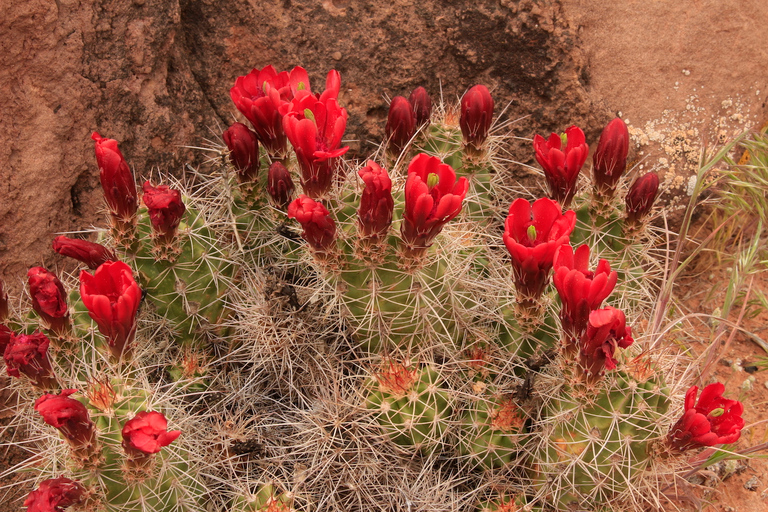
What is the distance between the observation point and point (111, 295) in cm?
203

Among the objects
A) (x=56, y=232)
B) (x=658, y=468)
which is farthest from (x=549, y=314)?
(x=56, y=232)

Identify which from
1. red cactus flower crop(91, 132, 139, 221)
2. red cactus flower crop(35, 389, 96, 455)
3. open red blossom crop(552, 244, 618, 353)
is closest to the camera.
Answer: red cactus flower crop(35, 389, 96, 455)

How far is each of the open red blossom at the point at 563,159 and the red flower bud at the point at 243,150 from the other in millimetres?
1060

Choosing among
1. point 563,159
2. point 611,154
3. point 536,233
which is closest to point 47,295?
point 536,233

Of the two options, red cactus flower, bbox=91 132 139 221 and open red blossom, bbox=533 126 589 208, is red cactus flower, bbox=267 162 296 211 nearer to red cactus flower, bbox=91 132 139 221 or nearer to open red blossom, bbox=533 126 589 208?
red cactus flower, bbox=91 132 139 221

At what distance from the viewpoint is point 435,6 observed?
3.34 m

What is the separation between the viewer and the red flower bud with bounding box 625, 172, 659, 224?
95.8 inches

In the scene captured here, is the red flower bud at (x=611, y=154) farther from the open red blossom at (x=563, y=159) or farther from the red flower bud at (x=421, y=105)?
the red flower bud at (x=421, y=105)

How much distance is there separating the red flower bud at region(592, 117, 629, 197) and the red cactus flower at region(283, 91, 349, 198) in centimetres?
99

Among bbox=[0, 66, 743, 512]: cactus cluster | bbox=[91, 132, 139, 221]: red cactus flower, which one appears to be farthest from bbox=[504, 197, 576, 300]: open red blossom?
bbox=[91, 132, 139, 221]: red cactus flower

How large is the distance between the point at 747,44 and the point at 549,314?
226cm

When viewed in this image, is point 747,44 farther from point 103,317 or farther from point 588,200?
point 103,317

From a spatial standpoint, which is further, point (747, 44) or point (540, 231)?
point (747, 44)

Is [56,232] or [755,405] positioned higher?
[56,232]
